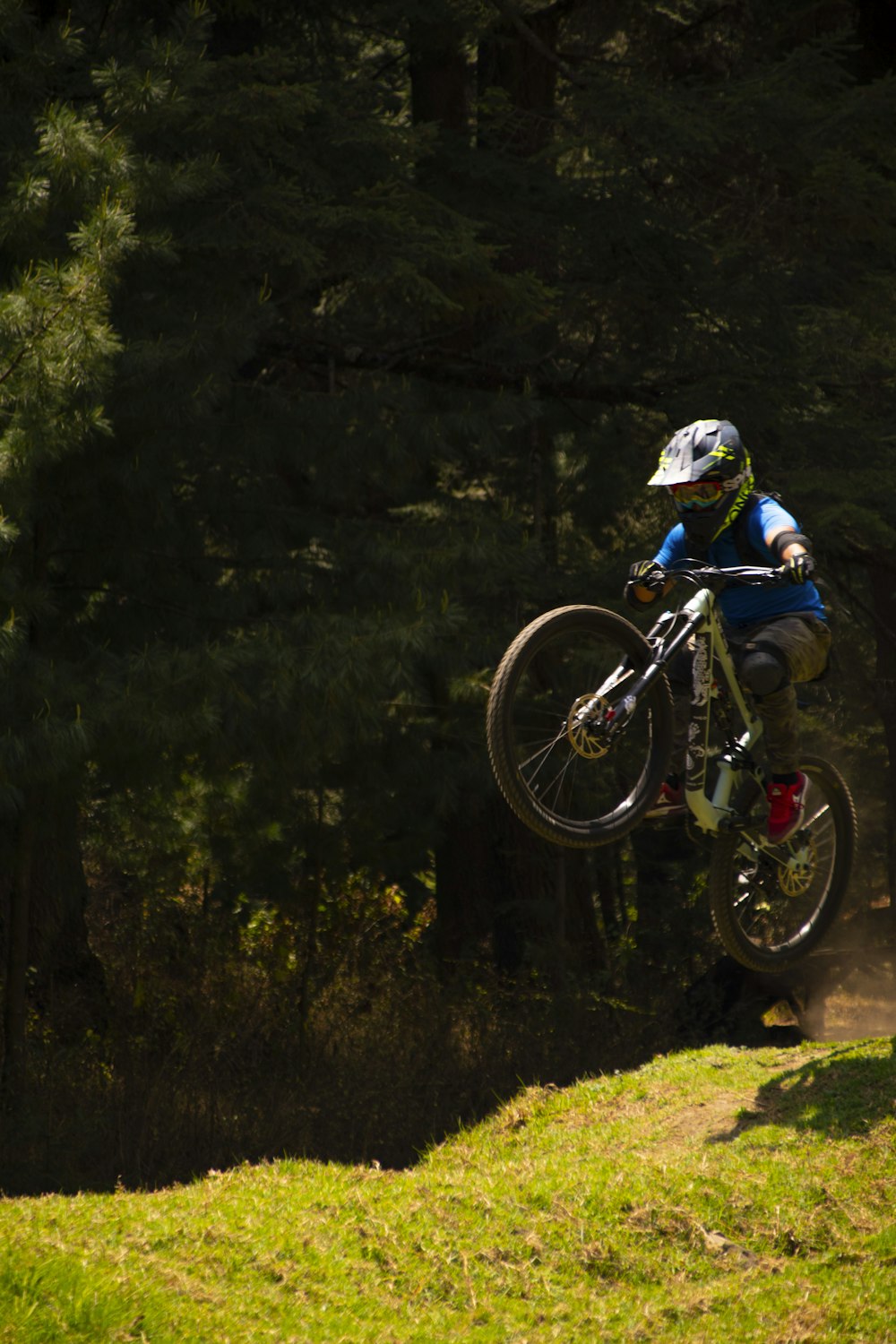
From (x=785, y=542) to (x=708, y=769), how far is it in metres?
1.22

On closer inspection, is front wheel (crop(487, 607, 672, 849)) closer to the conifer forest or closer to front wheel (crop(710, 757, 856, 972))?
front wheel (crop(710, 757, 856, 972))

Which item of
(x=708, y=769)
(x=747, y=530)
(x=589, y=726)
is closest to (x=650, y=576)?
(x=747, y=530)

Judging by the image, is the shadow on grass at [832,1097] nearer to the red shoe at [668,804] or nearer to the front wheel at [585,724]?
the red shoe at [668,804]

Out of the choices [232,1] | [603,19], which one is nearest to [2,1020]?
[232,1]

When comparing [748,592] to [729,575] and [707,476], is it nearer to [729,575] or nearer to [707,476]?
[729,575]

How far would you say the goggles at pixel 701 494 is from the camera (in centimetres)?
661

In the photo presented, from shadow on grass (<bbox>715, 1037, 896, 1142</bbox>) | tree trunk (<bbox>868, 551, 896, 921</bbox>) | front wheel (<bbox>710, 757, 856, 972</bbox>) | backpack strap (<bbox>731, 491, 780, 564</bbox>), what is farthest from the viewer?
tree trunk (<bbox>868, 551, 896, 921</bbox>)

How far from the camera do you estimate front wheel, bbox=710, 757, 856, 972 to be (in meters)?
7.26

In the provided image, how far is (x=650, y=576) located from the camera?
21.2ft

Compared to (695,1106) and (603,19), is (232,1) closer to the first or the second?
(603,19)

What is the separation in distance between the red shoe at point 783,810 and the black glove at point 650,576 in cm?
131

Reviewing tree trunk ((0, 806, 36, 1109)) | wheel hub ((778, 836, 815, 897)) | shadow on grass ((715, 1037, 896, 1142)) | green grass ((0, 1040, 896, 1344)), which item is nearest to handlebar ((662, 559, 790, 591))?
wheel hub ((778, 836, 815, 897))

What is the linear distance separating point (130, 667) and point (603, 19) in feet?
30.9

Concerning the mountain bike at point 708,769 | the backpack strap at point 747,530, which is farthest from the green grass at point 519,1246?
the backpack strap at point 747,530
